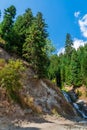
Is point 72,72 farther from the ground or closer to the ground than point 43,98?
farther from the ground

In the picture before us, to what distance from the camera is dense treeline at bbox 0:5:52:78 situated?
217 ft

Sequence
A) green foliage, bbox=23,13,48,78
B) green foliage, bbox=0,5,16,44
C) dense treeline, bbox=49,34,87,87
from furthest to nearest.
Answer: dense treeline, bbox=49,34,87,87
green foliage, bbox=0,5,16,44
green foliage, bbox=23,13,48,78

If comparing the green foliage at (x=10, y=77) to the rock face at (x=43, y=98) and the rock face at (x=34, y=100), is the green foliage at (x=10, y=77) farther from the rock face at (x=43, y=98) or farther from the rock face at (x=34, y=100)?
the rock face at (x=43, y=98)

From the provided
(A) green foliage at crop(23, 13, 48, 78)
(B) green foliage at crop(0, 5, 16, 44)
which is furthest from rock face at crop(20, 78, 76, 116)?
(B) green foliage at crop(0, 5, 16, 44)

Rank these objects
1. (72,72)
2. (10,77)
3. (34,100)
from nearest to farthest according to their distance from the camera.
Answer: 1. (10,77)
2. (34,100)
3. (72,72)

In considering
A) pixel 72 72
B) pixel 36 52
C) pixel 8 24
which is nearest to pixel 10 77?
pixel 36 52

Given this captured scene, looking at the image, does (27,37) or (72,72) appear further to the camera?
(72,72)

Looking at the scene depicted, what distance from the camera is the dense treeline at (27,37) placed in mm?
66000

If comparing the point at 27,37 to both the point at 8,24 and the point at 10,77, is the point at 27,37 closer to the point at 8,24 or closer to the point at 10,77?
the point at 8,24

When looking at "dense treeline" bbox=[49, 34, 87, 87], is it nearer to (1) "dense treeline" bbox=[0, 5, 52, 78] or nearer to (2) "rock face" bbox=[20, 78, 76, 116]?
(1) "dense treeline" bbox=[0, 5, 52, 78]

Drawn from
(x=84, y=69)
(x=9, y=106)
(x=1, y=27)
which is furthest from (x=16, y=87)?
(x=84, y=69)

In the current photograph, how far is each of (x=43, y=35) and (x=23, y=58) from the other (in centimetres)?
734

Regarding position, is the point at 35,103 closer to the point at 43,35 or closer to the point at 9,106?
the point at 9,106

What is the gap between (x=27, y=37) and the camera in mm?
72188
